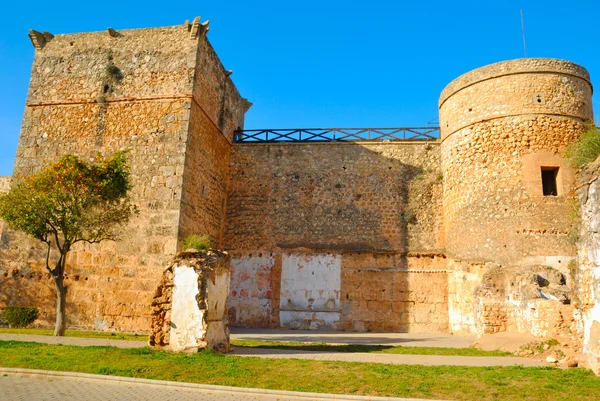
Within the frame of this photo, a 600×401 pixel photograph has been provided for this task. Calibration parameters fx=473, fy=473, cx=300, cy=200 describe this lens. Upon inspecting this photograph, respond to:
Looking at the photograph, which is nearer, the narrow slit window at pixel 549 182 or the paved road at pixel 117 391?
the paved road at pixel 117 391

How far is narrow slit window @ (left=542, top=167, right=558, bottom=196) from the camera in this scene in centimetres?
1436

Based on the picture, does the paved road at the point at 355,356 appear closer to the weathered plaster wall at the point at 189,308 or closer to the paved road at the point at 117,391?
the weathered plaster wall at the point at 189,308

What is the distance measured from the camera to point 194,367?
730 cm

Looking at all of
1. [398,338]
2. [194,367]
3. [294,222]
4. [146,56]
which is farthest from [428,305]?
[146,56]

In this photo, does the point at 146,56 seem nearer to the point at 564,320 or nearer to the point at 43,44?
the point at 43,44

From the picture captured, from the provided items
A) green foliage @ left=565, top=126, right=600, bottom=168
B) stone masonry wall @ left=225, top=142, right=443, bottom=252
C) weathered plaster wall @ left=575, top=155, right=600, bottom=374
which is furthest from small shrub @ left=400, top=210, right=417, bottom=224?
weathered plaster wall @ left=575, top=155, right=600, bottom=374

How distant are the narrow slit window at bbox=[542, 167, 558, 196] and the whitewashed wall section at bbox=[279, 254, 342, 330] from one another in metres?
6.89

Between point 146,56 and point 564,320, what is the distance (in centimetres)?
1372

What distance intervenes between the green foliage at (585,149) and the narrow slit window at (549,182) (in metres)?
0.75

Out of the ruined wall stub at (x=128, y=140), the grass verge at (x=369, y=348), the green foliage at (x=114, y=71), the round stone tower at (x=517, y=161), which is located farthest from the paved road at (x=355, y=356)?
the green foliage at (x=114, y=71)

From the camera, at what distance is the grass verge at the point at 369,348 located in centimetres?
993

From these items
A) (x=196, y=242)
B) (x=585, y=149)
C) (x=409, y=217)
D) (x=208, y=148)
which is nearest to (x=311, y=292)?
(x=409, y=217)

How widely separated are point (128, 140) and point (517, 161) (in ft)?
38.8

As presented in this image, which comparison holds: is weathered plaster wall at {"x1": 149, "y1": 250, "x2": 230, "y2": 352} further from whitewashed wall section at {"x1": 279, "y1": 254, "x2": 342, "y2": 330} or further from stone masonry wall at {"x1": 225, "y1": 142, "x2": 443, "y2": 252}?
stone masonry wall at {"x1": 225, "y1": 142, "x2": 443, "y2": 252}
